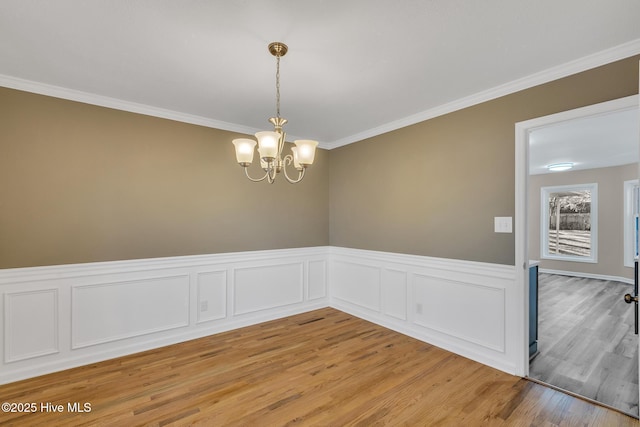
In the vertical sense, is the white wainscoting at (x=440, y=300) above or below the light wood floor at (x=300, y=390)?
above

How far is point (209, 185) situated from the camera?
3.56 metres

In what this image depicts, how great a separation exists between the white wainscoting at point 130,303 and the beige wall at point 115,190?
160 mm

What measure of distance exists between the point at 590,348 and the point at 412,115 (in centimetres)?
314

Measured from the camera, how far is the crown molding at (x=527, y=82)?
2.05 m

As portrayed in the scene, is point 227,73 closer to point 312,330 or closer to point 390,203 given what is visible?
point 390,203

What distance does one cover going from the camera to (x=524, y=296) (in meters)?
2.57

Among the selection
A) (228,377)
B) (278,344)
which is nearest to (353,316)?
(278,344)

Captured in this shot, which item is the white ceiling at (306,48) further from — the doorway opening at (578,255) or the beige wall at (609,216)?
the beige wall at (609,216)

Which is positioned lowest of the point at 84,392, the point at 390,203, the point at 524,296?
the point at 84,392

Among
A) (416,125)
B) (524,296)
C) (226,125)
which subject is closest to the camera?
(524,296)

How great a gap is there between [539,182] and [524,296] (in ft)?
21.2

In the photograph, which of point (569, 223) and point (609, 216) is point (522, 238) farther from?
point (569, 223)

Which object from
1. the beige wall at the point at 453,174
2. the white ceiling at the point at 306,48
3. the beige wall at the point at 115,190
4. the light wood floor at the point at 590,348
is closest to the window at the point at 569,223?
the light wood floor at the point at 590,348

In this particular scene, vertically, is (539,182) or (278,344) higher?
(539,182)
